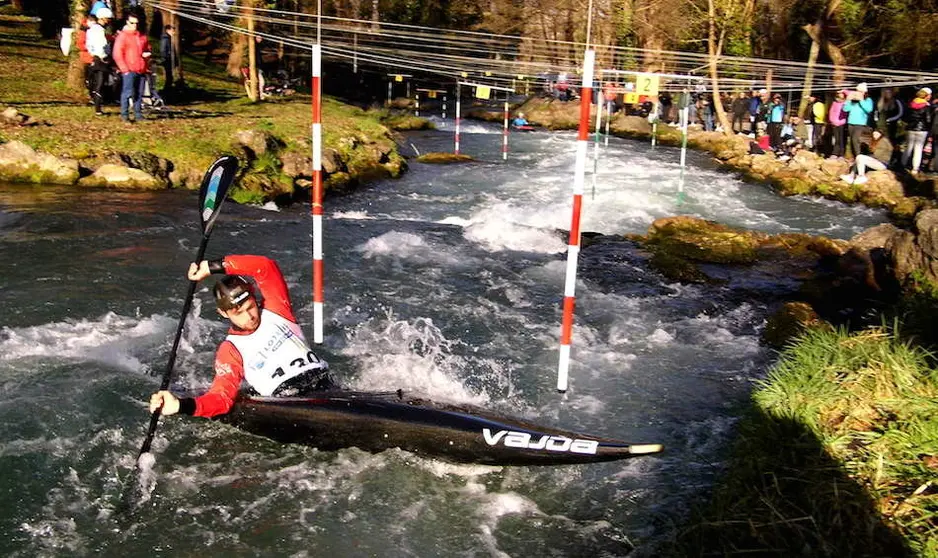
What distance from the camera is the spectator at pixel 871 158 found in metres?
15.4

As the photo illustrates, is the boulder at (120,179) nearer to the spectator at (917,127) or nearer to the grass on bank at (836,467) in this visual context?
the grass on bank at (836,467)

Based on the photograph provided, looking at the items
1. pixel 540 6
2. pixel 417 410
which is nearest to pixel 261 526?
pixel 417 410

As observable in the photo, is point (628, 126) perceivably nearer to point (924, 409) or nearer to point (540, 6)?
point (540, 6)

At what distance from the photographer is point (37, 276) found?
295 inches

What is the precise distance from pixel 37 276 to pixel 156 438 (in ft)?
11.4

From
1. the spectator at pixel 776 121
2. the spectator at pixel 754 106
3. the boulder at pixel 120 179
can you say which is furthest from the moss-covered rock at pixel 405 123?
the boulder at pixel 120 179

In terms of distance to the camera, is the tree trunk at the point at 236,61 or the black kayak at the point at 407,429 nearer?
the black kayak at the point at 407,429

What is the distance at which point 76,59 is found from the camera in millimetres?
14242

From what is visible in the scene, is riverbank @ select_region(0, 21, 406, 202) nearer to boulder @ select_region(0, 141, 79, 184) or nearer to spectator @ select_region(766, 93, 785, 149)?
boulder @ select_region(0, 141, 79, 184)

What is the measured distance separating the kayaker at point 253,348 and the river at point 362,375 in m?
0.51

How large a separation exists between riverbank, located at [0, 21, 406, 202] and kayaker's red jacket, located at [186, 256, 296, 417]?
6.57 m

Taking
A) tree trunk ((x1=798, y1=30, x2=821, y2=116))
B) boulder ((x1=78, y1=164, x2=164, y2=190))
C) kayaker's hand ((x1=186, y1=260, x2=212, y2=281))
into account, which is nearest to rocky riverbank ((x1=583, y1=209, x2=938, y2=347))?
kayaker's hand ((x1=186, y1=260, x2=212, y2=281))

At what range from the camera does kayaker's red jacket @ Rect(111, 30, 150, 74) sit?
12055mm

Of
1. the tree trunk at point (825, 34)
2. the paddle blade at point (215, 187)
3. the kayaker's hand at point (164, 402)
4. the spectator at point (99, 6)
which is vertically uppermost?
the tree trunk at point (825, 34)
